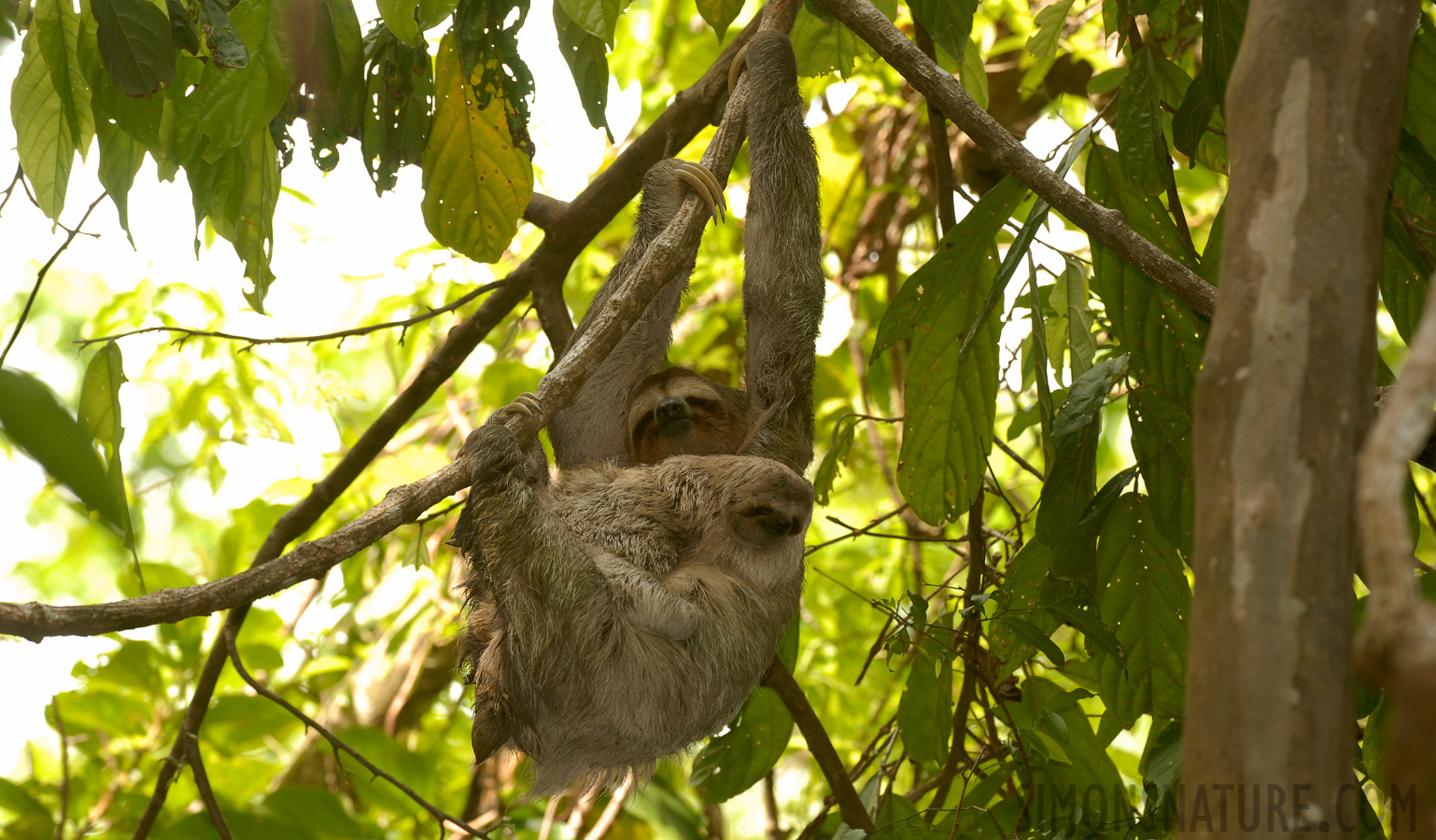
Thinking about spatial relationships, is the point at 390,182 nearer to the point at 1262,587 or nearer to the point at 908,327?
the point at 908,327

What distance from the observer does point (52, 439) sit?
2.62 ft

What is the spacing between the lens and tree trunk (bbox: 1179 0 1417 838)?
123cm

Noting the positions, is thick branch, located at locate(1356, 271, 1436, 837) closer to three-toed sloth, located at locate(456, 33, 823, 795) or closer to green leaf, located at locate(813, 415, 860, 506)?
three-toed sloth, located at locate(456, 33, 823, 795)

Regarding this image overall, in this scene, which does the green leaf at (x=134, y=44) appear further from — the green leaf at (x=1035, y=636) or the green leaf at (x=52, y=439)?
the green leaf at (x=1035, y=636)

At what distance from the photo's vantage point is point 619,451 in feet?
14.8

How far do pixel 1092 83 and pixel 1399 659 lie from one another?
417 cm

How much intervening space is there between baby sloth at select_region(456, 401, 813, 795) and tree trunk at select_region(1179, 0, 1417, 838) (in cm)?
195

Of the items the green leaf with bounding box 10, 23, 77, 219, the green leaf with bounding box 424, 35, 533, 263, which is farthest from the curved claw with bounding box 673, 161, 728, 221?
the green leaf with bounding box 10, 23, 77, 219

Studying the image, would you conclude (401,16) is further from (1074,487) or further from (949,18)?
(1074,487)

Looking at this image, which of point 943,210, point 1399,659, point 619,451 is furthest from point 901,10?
point 1399,659

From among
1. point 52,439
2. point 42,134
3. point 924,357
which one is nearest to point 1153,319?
point 924,357

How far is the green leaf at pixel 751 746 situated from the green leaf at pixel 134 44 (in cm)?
286

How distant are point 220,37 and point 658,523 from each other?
201 centimetres

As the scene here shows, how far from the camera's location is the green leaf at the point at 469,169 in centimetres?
364
